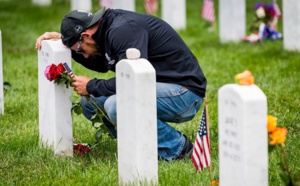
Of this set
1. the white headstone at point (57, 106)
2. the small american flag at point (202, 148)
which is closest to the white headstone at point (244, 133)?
the small american flag at point (202, 148)

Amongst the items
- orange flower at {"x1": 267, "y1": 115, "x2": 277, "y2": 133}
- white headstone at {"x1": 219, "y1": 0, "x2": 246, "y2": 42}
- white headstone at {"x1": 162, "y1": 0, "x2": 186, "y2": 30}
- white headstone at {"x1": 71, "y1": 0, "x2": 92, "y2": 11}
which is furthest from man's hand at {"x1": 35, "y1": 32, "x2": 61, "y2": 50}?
white headstone at {"x1": 71, "y1": 0, "x2": 92, "y2": 11}

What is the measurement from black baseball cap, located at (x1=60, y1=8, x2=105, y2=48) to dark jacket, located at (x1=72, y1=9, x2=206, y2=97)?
0.20ft

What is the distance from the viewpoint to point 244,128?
13.9ft

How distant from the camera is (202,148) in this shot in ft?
17.0

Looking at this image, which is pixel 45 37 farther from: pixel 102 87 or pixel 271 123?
pixel 271 123

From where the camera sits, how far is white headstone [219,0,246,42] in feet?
40.0

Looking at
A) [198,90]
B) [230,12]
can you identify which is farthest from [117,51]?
[230,12]

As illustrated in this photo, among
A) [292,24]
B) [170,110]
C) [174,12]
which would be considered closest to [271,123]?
[170,110]

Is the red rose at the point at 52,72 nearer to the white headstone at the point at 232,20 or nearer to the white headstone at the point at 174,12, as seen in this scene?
the white headstone at the point at 232,20

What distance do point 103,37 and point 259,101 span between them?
6.30ft

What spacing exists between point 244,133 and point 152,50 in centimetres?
175

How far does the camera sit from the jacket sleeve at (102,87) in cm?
573

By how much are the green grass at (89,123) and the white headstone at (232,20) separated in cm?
27

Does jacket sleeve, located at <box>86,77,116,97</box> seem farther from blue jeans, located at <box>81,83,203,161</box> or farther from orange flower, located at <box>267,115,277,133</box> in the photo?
orange flower, located at <box>267,115,277,133</box>
